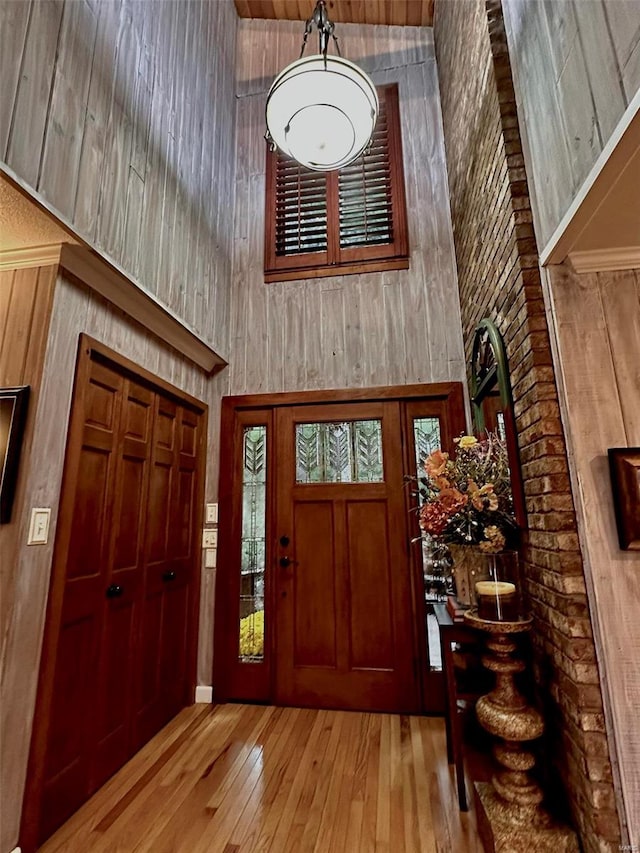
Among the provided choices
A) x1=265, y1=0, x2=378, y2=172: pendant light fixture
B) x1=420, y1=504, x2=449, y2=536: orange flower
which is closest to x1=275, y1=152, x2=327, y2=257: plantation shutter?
x1=265, y1=0, x2=378, y2=172: pendant light fixture

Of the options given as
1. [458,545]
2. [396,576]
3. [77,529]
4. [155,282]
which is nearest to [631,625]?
[458,545]

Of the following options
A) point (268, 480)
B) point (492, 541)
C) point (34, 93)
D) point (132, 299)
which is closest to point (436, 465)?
point (492, 541)

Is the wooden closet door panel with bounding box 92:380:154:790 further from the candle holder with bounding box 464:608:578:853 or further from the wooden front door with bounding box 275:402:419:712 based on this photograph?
the candle holder with bounding box 464:608:578:853

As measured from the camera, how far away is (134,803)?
6.09 ft

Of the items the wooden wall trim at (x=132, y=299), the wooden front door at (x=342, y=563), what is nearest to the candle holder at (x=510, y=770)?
the wooden front door at (x=342, y=563)

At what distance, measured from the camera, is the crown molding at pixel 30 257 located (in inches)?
69.6

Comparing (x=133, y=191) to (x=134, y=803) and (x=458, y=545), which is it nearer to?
(x=458, y=545)

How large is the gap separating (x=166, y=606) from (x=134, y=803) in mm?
948

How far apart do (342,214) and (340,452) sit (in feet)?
6.93

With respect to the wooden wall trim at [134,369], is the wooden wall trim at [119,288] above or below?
above

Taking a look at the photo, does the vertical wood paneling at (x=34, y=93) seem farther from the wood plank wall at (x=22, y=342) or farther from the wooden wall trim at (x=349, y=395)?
the wooden wall trim at (x=349, y=395)

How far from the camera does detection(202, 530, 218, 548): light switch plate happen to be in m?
3.03

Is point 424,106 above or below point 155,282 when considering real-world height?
above

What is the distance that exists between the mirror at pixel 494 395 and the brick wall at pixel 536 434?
4 centimetres
